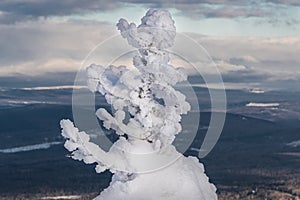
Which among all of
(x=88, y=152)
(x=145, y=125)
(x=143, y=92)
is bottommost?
(x=88, y=152)

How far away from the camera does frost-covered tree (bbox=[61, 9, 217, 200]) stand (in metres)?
25.4

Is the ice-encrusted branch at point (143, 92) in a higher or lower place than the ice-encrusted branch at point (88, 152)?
higher

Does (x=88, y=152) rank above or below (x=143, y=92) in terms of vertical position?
below

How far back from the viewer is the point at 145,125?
1030 inches

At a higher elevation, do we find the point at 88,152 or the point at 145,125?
the point at 145,125

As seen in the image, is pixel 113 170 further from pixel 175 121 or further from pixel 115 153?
pixel 175 121

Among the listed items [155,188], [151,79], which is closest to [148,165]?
[155,188]

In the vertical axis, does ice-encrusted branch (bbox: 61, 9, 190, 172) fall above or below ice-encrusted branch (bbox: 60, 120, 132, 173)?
above

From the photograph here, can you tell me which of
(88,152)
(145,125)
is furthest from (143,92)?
(88,152)

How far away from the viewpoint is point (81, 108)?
85.6 ft

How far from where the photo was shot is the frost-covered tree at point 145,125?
2536cm

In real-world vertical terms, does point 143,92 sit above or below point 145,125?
above

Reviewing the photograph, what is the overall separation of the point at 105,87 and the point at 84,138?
5.37 ft

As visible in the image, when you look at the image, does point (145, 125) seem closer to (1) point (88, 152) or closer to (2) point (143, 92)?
(2) point (143, 92)
